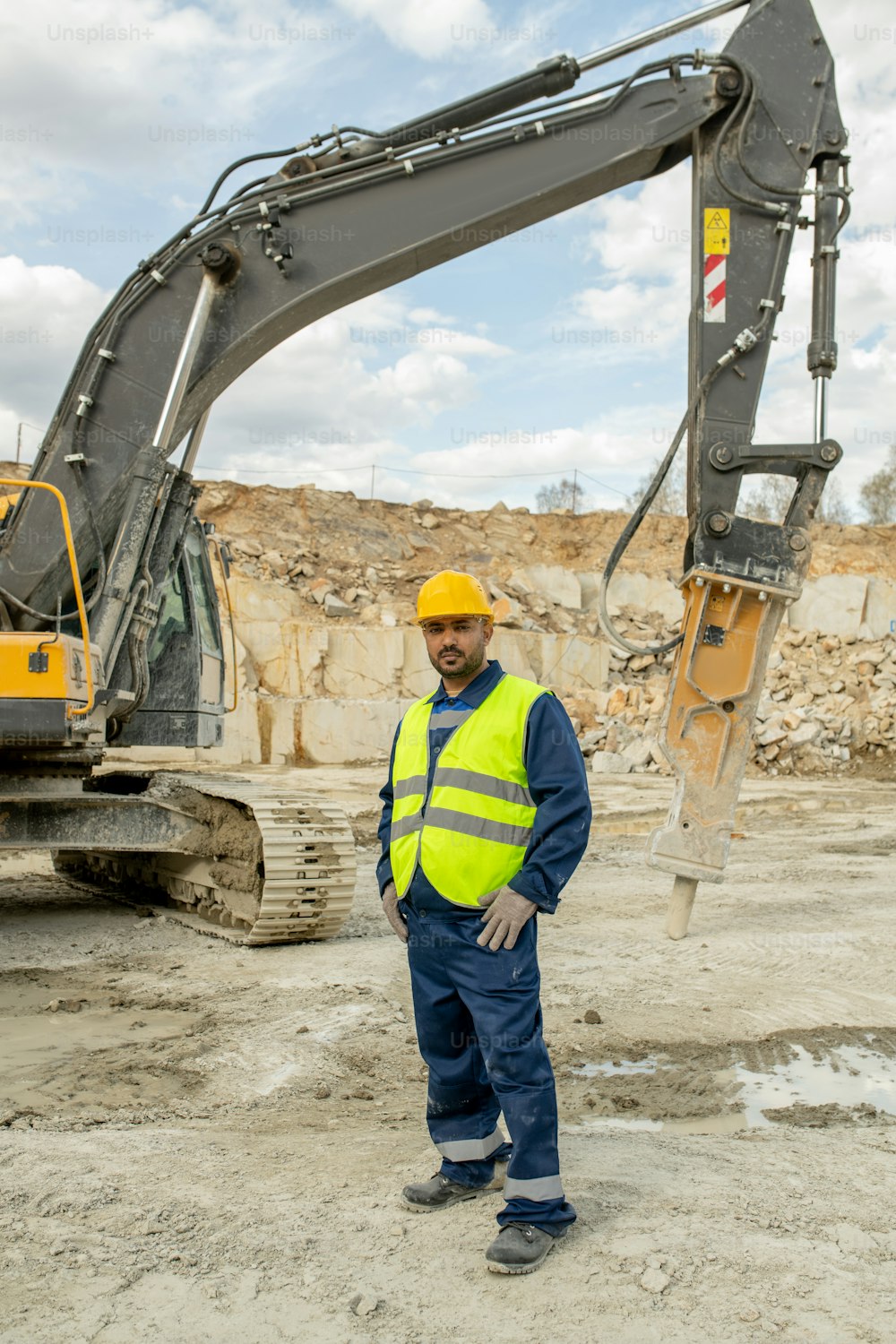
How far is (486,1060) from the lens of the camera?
2.74 m

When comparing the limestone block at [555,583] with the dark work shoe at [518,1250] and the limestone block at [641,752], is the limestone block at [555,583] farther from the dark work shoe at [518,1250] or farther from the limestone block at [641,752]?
the dark work shoe at [518,1250]

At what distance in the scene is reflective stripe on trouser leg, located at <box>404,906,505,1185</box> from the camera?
292 centimetres

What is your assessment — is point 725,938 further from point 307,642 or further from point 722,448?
point 307,642

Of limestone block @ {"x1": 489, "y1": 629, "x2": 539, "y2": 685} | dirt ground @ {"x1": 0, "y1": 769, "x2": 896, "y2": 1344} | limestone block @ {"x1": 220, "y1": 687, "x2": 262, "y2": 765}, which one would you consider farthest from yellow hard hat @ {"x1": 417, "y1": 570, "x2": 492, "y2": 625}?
limestone block @ {"x1": 489, "y1": 629, "x2": 539, "y2": 685}

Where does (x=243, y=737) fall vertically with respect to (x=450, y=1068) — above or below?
below

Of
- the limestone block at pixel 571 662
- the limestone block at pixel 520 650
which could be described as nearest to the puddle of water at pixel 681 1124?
the limestone block at pixel 520 650

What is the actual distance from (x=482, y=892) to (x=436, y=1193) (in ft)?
2.55

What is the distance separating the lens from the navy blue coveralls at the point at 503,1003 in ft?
8.88

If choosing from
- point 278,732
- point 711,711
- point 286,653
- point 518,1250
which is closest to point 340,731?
point 278,732

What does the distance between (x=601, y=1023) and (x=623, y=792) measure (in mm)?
10037

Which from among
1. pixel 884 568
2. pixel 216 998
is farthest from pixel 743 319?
pixel 884 568

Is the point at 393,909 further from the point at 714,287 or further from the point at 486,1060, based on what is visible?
the point at 714,287

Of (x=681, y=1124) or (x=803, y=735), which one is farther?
(x=803, y=735)

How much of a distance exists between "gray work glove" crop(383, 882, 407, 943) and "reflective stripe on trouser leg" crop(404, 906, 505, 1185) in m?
0.03
